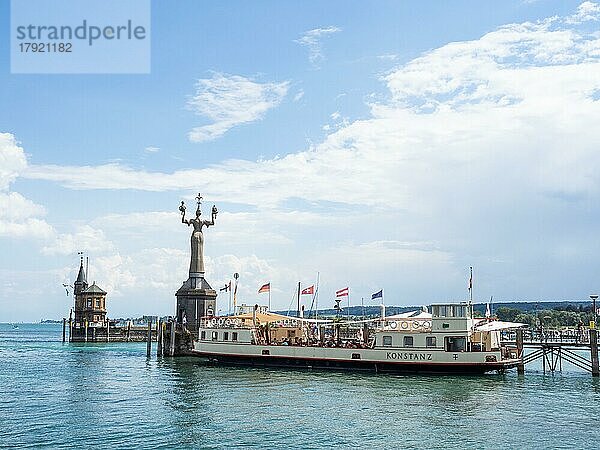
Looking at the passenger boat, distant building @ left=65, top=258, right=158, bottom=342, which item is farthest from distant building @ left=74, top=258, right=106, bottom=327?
the passenger boat

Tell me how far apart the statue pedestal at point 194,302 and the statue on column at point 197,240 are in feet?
3.34

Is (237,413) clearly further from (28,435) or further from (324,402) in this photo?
(28,435)

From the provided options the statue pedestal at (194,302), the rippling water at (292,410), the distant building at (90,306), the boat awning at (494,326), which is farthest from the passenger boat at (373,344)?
the distant building at (90,306)

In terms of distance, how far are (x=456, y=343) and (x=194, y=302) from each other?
99.4ft

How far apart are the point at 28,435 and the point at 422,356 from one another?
3188 cm

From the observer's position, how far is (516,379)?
174 ft

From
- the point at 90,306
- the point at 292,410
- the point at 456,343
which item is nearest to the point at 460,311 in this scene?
the point at 456,343

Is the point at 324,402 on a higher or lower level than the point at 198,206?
lower

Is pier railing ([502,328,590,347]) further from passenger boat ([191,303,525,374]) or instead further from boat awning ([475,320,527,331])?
passenger boat ([191,303,525,374])

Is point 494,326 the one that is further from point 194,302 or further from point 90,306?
point 90,306

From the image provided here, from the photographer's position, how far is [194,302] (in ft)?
244

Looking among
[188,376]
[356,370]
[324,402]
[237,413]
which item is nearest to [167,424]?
[237,413]

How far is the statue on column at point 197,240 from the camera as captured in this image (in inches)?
2977

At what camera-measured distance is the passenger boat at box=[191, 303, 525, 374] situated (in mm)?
54531
